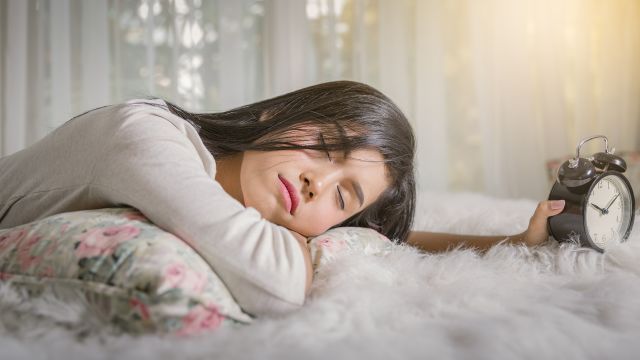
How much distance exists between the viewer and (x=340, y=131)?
1.06 meters

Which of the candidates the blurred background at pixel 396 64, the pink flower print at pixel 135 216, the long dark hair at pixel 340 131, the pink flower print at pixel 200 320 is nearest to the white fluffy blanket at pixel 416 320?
the pink flower print at pixel 200 320

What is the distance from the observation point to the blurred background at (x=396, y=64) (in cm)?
226

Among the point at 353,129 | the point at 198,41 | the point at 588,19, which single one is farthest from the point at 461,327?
the point at 588,19

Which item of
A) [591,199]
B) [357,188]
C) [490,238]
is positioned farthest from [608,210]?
[357,188]

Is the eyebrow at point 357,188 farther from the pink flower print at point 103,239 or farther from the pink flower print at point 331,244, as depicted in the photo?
the pink flower print at point 103,239

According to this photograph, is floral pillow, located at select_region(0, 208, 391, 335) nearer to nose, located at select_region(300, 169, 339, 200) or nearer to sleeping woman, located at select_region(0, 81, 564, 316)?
sleeping woman, located at select_region(0, 81, 564, 316)

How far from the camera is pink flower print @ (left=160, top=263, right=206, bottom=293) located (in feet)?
1.95

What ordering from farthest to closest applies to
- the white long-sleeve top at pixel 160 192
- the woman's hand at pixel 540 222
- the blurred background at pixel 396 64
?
1. the blurred background at pixel 396 64
2. the woman's hand at pixel 540 222
3. the white long-sleeve top at pixel 160 192

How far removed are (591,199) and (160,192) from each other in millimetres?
746

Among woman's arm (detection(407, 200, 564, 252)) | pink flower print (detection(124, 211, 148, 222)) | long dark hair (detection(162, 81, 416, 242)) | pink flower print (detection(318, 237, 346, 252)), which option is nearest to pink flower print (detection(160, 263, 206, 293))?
pink flower print (detection(124, 211, 148, 222))

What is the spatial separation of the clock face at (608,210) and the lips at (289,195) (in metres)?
0.51

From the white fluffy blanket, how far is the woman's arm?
0.11 m

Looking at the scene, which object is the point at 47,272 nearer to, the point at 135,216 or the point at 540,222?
the point at 135,216

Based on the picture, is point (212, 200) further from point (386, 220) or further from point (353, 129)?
point (386, 220)
